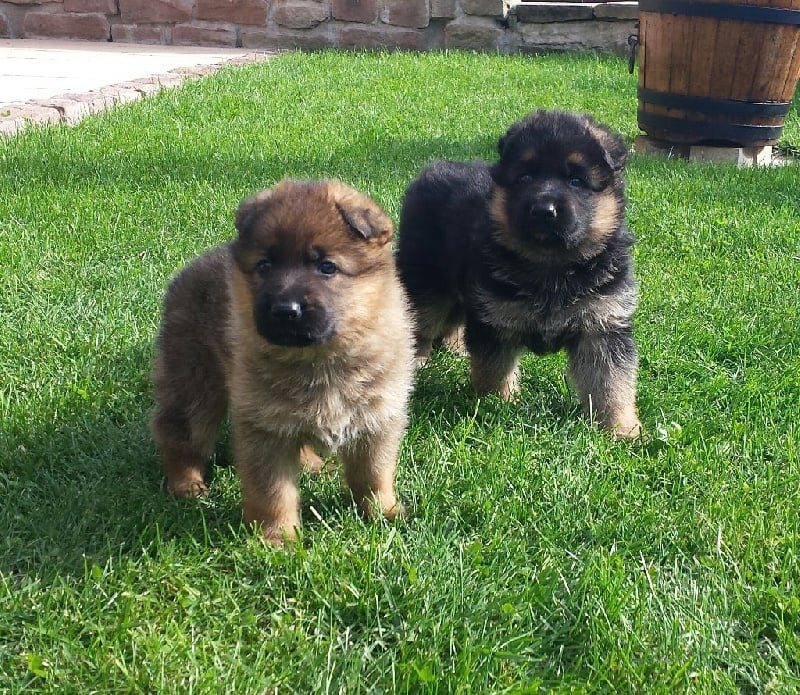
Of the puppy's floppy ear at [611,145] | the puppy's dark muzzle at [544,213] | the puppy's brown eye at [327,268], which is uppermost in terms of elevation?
the puppy's floppy ear at [611,145]

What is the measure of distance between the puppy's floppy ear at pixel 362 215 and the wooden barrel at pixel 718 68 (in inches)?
197

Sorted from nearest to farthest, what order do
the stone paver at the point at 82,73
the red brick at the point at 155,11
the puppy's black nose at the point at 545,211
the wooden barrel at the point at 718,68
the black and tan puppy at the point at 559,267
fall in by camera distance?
1. the puppy's black nose at the point at 545,211
2. the black and tan puppy at the point at 559,267
3. the wooden barrel at the point at 718,68
4. the stone paver at the point at 82,73
5. the red brick at the point at 155,11

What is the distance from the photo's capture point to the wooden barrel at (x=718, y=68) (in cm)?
639

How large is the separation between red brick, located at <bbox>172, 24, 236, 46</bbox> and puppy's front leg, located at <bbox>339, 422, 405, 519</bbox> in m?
10.8

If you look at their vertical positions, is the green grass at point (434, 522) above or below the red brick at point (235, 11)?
below

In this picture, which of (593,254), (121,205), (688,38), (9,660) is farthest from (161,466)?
(688,38)

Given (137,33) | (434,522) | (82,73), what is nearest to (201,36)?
(137,33)

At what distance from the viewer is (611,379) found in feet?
10.7

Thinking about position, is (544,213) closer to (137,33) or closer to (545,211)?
(545,211)

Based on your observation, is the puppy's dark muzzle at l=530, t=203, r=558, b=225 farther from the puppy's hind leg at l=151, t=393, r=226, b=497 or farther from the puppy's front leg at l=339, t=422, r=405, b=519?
the puppy's hind leg at l=151, t=393, r=226, b=497

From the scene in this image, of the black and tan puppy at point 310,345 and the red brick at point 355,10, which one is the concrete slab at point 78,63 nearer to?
the red brick at point 355,10

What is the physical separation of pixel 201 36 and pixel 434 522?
11141 mm

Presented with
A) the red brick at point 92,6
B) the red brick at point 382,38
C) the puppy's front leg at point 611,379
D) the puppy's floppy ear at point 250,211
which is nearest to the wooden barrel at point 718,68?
the puppy's front leg at point 611,379

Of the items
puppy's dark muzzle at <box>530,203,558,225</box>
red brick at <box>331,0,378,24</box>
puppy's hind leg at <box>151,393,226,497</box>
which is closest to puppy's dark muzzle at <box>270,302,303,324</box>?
puppy's hind leg at <box>151,393,226,497</box>
